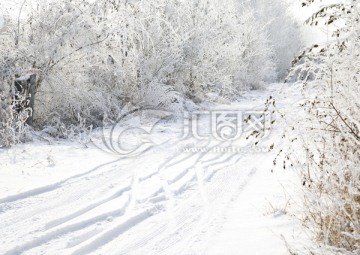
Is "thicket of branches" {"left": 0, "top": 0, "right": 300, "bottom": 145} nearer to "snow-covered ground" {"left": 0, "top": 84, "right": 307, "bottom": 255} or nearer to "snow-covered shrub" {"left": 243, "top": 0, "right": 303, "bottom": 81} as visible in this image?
"snow-covered ground" {"left": 0, "top": 84, "right": 307, "bottom": 255}

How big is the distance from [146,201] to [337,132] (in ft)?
8.43

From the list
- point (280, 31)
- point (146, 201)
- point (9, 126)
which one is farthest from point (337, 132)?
point (280, 31)

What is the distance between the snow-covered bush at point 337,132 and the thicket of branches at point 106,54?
6227 millimetres

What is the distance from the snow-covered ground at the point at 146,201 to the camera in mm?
3467

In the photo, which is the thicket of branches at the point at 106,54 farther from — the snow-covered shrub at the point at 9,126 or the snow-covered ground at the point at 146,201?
the snow-covered ground at the point at 146,201

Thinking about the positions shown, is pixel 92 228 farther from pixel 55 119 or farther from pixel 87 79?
pixel 87 79

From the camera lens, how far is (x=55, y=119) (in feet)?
29.6

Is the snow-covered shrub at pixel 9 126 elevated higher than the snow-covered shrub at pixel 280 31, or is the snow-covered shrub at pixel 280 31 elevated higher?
the snow-covered shrub at pixel 280 31

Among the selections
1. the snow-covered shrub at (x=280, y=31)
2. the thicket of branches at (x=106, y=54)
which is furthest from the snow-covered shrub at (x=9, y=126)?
the snow-covered shrub at (x=280, y=31)

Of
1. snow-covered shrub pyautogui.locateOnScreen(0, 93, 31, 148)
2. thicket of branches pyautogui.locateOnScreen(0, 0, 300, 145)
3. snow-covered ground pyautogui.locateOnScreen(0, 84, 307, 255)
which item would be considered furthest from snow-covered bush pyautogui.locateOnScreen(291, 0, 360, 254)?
thicket of branches pyautogui.locateOnScreen(0, 0, 300, 145)

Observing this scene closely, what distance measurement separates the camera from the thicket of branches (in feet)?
30.2

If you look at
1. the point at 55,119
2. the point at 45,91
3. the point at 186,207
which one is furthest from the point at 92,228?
the point at 45,91

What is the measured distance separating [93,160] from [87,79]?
3963 mm

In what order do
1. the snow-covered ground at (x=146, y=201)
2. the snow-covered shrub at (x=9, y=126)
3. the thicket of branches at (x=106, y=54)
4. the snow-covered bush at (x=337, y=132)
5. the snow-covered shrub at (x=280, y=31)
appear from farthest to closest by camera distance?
the snow-covered shrub at (x=280, y=31), the thicket of branches at (x=106, y=54), the snow-covered shrub at (x=9, y=126), the snow-covered ground at (x=146, y=201), the snow-covered bush at (x=337, y=132)
